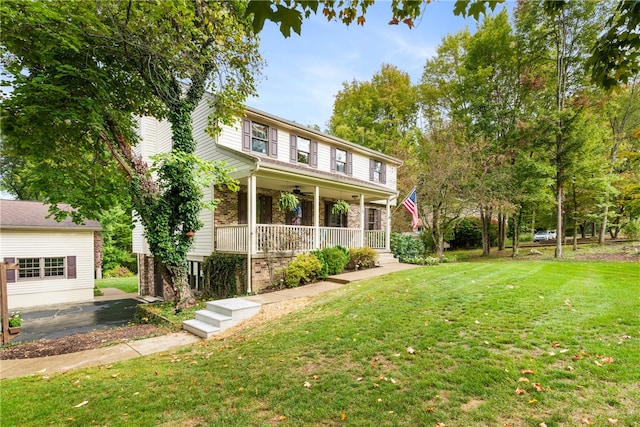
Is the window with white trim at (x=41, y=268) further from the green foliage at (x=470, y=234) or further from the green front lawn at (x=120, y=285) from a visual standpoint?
the green foliage at (x=470, y=234)

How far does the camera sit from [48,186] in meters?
7.76

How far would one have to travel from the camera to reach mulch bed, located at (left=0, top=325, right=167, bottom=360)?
19.2ft

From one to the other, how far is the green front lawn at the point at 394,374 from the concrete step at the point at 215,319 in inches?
34.0

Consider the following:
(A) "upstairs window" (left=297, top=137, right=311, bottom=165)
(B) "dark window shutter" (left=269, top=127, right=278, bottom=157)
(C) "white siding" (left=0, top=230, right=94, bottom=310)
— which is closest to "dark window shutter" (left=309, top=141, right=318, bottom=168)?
Answer: (A) "upstairs window" (left=297, top=137, right=311, bottom=165)

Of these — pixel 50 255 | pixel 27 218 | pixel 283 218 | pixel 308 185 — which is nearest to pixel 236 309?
pixel 308 185

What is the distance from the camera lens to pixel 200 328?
6445mm

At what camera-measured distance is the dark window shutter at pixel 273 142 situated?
1241 centimetres

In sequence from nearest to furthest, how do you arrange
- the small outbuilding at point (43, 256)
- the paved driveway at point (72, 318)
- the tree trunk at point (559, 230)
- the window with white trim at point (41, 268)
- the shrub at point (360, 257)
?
1. the paved driveway at point (72, 318)
2. the shrub at point (360, 257)
3. the small outbuilding at point (43, 256)
4. the window with white trim at point (41, 268)
5. the tree trunk at point (559, 230)

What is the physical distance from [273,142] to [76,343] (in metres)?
9.20

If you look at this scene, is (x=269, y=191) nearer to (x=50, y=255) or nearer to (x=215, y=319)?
(x=215, y=319)

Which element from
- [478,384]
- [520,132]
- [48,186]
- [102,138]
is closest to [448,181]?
[520,132]

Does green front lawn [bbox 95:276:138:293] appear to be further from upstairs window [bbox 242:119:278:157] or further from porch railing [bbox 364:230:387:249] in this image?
porch railing [bbox 364:230:387:249]

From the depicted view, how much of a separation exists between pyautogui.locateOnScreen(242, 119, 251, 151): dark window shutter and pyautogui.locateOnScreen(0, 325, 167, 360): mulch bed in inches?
283

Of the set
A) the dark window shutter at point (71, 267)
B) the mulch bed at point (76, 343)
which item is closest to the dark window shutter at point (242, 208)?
the mulch bed at point (76, 343)
